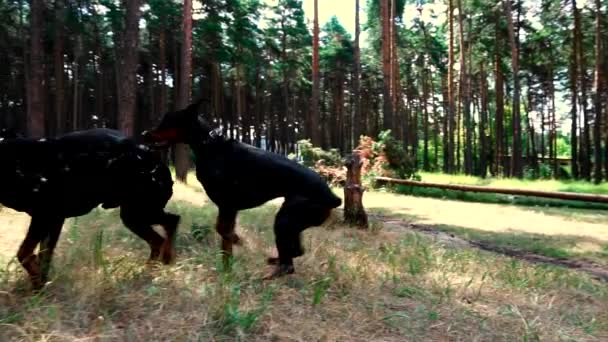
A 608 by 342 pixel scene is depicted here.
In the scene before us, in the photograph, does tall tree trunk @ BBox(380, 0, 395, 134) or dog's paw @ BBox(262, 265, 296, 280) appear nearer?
dog's paw @ BBox(262, 265, 296, 280)

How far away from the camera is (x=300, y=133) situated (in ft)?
185

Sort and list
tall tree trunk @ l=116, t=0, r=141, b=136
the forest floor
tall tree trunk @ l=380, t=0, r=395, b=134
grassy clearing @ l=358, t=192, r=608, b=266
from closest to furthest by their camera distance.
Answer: the forest floor, grassy clearing @ l=358, t=192, r=608, b=266, tall tree trunk @ l=116, t=0, r=141, b=136, tall tree trunk @ l=380, t=0, r=395, b=134

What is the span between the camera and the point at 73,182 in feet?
Answer: 12.4

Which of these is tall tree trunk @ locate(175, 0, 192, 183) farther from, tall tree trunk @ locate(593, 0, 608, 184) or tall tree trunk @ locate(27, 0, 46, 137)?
tall tree trunk @ locate(593, 0, 608, 184)

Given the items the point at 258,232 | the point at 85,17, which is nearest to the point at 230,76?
the point at 85,17

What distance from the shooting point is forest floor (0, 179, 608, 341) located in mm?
3160

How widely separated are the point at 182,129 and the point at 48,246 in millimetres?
1460

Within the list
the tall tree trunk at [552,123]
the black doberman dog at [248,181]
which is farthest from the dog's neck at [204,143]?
the tall tree trunk at [552,123]

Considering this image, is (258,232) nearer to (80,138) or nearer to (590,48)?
(80,138)

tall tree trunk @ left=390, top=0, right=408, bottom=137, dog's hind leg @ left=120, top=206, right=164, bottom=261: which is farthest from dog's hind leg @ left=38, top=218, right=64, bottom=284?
tall tree trunk @ left=390, top=0, right=408, bottom=137

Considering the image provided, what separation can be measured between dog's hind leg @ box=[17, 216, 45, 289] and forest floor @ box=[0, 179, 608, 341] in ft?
0.36

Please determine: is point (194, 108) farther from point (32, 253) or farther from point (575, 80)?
point (575, 80)

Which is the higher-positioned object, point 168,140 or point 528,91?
point 528,91

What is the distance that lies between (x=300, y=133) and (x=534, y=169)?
Result: 83.4 feet
